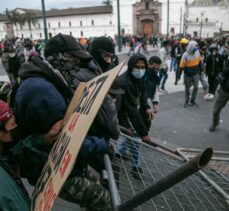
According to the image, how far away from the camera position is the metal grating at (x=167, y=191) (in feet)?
6.10

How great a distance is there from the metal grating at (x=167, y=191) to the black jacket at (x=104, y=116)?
24cm

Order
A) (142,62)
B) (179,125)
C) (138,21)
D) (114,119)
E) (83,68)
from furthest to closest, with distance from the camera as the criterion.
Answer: (138,21) < (179,125) < (142,62) < (83,68) < (114,119)

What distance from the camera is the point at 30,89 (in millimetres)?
1769

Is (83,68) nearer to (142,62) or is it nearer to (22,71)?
(22,71)

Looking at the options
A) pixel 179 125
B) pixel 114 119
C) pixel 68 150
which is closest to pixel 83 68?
pixel 114 119

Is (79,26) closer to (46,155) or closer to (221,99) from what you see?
(221,99)

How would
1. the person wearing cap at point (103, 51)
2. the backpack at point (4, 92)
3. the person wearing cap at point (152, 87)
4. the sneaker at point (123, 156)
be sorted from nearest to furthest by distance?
the backpack at point (4, 92)
the sneaker at point (123, 156)
the person wearing cap at point (103, 51)
the person wearing cap at point (152, 87)

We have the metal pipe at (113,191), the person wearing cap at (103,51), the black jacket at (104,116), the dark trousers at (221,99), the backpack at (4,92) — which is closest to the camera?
the metal pipe at (113,191)

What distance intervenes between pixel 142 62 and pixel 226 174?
72.7 inches

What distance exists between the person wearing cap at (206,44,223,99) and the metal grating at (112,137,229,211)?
6.57 meters

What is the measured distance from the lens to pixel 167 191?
2.03 metres

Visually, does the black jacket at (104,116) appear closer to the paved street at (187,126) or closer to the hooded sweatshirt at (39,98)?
the hooded sweatshirt at (39,98)

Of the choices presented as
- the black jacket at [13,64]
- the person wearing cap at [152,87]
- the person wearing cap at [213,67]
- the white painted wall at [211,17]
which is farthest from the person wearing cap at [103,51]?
the white painted wall at [211,17]

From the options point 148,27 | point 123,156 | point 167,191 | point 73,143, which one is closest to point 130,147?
point 123,156
